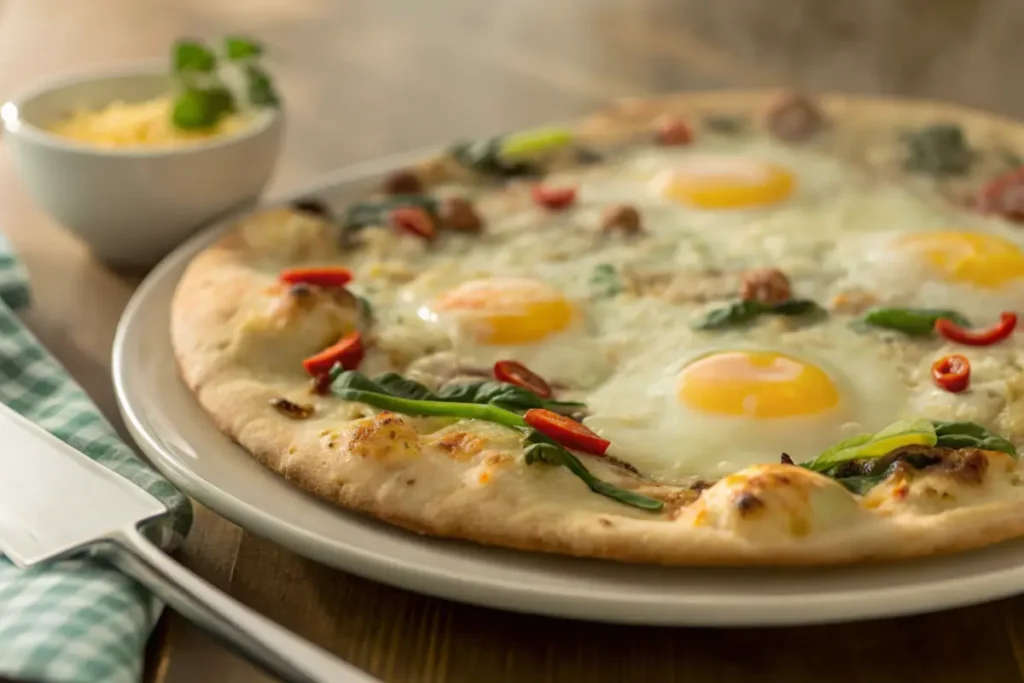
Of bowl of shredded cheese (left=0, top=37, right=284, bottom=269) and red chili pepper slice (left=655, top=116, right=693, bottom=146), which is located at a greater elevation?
red chili pepper slice (left=655, top=116, right=693, bottom=146)

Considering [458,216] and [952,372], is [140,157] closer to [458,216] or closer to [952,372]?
[458,216]

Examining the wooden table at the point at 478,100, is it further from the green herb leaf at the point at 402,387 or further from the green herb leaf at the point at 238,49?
the green herb leaf at the point at 238,49

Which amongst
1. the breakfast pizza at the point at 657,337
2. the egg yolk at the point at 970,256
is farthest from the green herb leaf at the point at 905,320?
the egg yolk at the point at 970,256

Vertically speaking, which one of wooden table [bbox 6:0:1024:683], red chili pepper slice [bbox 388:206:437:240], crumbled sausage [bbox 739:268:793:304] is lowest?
wooden table [bbox 6:0:1024:683]

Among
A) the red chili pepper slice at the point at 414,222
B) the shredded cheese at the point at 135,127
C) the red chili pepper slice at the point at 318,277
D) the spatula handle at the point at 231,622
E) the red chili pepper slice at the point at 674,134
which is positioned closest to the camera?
the spatula handle at the point at 231,622

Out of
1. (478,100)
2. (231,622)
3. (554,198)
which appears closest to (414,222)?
(554,198)

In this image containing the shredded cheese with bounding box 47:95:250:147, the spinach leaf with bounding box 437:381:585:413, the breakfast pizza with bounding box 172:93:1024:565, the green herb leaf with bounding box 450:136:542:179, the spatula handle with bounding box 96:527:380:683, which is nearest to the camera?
the spatula handle with bounding box 96:527:380:683

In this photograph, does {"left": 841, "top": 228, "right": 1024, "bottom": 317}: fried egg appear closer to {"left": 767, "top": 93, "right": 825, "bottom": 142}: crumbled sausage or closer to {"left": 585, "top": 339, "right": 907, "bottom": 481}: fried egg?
{"left": 585, "top": 339, "right": 907, "bottom": 481}: fried egg

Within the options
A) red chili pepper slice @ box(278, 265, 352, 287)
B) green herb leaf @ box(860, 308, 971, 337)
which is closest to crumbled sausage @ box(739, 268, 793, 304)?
green herb leaf @ box(860, 308, 971, 337)
